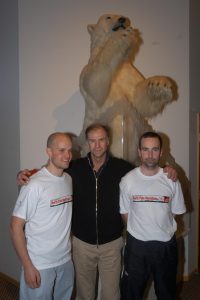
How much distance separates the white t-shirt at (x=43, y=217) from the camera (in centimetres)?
146

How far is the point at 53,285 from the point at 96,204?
50cm

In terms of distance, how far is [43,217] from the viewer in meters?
1.49

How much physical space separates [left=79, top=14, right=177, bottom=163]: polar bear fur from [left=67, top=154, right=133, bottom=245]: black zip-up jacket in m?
0.56

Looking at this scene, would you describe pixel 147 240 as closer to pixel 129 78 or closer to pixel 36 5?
pixel 129 78

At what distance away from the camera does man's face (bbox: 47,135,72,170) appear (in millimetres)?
1525

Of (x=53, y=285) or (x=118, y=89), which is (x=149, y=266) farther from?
(x=118, y=89)

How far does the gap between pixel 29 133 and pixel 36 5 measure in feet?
3.86

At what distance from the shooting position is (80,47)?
110 inches

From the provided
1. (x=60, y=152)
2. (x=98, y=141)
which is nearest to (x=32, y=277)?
(x=60, y=152)

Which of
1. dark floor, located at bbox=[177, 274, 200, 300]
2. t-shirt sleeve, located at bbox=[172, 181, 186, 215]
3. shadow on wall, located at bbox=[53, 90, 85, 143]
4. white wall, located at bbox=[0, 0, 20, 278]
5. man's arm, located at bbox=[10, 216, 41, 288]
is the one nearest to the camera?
man's arm, located at bbox=[10, 216, 41, 288]

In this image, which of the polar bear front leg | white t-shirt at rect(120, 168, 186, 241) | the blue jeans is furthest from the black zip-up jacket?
the polar bear front leg

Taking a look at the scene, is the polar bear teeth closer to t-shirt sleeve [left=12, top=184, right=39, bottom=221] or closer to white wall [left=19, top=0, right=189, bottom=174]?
white wall [left=19, top=0, right=189, bottom=174]

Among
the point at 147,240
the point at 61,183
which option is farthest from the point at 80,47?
the point at 147,240

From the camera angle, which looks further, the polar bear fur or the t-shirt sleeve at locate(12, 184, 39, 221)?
the polar bear fur
